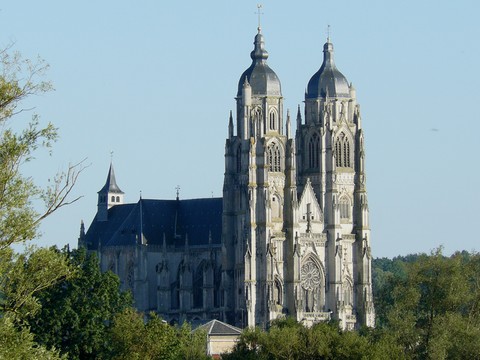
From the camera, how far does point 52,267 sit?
4684 centimetres

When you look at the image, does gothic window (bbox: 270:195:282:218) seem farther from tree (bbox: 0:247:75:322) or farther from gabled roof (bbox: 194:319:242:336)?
tree (bbox: 0:247:75:322)

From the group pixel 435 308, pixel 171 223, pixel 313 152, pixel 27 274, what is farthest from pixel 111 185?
pixel 27 274

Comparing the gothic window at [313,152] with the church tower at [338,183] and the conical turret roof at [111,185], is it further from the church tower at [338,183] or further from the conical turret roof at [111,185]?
the conical turret roof at [111,185]

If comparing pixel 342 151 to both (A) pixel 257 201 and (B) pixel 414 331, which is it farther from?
(B) pixel 414 331

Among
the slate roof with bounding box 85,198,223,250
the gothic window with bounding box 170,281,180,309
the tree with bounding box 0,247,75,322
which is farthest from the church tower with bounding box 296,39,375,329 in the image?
the tree with bounding box 0,247,75,322

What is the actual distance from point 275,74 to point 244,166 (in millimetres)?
8292

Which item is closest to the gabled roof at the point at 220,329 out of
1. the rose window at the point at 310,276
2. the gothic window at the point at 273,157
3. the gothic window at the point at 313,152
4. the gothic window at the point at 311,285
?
the gothic window at the point at 311,285

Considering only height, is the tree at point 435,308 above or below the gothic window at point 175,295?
below

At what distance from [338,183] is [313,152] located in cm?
328

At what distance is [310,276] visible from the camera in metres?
137

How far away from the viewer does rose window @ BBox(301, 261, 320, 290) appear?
5394 inches

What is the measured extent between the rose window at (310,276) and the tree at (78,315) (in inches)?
2255

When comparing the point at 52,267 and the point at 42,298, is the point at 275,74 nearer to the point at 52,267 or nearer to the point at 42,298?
the point at 42,298

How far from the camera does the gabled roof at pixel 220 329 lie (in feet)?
398
